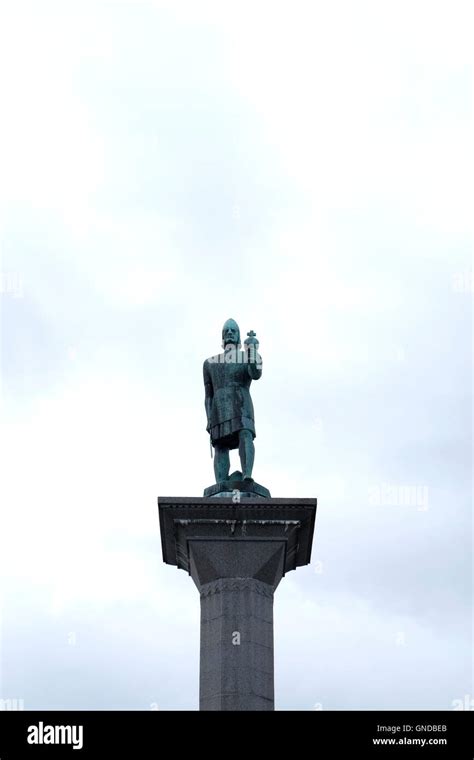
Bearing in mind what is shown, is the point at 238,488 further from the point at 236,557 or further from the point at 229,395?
the point at 229,395

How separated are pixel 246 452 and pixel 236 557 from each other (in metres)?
2.37

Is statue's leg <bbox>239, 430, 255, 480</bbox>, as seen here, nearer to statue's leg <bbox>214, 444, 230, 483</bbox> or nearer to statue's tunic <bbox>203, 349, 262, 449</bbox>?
statue's tunic <bbox>203, 349, 262, 449</bbox>

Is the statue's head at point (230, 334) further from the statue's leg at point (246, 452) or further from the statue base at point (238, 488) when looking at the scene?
the statue base at point (238, 488)

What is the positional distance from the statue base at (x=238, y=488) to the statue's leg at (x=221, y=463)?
22cm

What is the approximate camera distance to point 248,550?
2788 cm

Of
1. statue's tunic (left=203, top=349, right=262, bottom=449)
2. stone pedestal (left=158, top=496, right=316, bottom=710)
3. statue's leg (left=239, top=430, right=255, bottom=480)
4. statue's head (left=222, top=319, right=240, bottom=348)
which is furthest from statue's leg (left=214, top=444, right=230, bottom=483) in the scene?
statue's head (left=222, top=319, right=240, bottom=348)

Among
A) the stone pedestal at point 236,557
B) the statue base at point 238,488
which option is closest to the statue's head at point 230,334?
the statue base at point 238,488

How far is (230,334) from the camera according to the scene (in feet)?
98.4

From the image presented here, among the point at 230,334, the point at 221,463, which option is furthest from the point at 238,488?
the point at 230,334

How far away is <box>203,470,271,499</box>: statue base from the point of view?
28469 millimetres

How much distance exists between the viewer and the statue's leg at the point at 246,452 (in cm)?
2884
